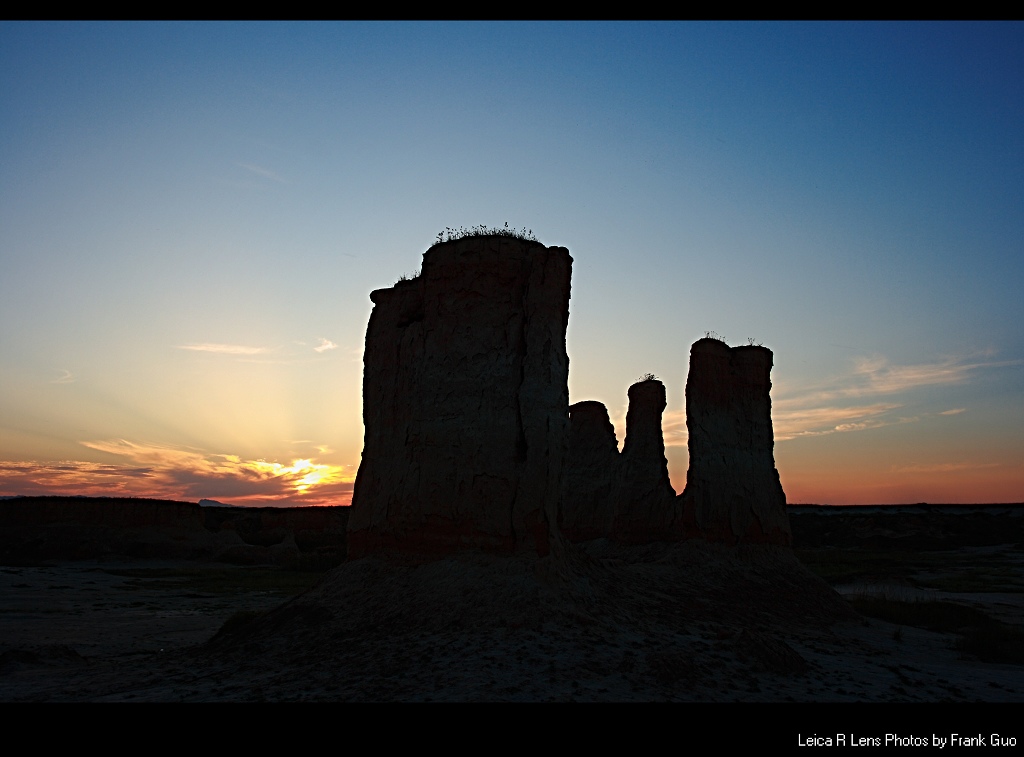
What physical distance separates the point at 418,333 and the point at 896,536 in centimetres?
5508

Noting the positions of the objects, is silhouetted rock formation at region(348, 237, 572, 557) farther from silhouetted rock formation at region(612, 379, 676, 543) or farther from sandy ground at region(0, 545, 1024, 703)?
silhouetted rock formation at region(612, 379, 676, 543)

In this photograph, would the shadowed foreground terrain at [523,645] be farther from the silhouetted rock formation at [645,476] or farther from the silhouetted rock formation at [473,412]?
the silhouetted rock formation at [645,476]

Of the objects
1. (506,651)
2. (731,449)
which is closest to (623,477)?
(731,449)

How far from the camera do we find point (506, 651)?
9.29 m

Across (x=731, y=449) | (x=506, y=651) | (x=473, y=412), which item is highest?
(x=473, y=412)

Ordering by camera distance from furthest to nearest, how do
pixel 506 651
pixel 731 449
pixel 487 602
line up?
pixel 731 449, pixel 487 602, pixel 506 651

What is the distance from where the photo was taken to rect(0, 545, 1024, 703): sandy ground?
8.48 m

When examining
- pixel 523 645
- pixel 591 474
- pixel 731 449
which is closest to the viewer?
pixel 523 645

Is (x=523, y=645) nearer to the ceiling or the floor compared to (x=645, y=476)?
nearer to the floor

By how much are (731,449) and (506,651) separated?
11.2 meters

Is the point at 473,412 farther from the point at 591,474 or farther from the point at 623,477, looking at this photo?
the point at 591,474

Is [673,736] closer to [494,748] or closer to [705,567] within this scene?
[494,748]

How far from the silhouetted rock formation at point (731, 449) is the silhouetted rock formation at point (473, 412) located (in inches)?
277

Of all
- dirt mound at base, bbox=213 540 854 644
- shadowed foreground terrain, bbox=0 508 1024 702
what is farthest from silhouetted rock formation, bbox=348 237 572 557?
shadowed foreground terrain, bbox=0 508 1024 702
